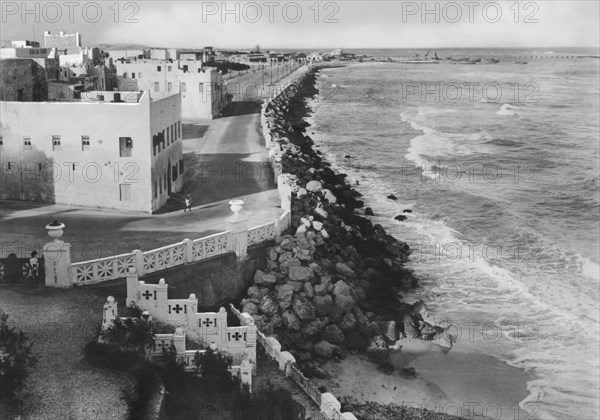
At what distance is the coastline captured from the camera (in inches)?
741

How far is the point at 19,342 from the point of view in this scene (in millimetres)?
14727

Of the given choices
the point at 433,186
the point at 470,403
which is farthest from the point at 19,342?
the point at 433,186

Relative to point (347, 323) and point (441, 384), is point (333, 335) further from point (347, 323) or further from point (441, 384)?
point (441, 384)

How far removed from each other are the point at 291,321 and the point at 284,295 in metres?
0.96

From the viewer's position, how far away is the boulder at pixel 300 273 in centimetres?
2184

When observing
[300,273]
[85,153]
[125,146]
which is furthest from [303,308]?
[85,153]

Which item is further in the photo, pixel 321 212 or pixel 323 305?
pixel 321 212

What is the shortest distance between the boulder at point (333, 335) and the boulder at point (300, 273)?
172 cm

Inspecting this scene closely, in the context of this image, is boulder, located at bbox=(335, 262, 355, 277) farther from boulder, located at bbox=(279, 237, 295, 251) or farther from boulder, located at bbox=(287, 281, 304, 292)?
boulder, located at bbox=(287, 281, 304, 292)

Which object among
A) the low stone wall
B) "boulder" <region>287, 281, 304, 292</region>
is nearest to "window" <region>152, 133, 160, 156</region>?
"boulder" <region>287, 281, 304, 292</region>

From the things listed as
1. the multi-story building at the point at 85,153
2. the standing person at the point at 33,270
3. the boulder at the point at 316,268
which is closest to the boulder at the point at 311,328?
the boulder at the point at 316,268

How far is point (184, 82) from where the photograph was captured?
58469 mm

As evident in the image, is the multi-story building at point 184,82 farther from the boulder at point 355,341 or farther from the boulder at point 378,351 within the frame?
the boulder at point 378,351

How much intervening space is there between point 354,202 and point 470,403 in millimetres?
19437
